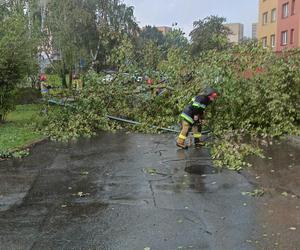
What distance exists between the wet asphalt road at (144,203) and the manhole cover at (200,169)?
0.06ft

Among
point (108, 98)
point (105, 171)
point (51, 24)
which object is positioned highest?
point (51, 24)

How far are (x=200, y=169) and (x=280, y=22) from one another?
45563 mm

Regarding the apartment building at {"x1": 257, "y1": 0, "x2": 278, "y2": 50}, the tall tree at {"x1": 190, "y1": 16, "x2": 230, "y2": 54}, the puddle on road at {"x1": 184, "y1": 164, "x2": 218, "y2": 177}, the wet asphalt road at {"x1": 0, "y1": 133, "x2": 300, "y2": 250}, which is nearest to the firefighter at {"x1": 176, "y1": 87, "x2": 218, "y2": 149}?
the wet asphalt road at {"x1": 0, "y1": 133, "x2": 300, "y2": 250}

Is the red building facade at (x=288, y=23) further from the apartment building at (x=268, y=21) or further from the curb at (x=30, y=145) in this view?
the curb at (x=30, y=145)

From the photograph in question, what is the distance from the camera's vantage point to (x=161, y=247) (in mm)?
4535

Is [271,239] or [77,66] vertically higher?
[77,66]

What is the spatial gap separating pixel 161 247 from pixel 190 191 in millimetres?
2099

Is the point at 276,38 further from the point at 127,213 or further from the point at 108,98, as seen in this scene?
the point at 127,213

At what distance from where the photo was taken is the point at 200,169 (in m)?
7.98

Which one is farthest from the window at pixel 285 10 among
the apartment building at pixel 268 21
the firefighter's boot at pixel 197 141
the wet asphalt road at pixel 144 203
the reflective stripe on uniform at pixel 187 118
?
the wet asphalt road at pixel 144 203

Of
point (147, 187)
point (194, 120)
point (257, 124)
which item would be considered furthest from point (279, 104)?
point (147, 187)

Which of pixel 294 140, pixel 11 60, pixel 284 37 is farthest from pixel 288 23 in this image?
pixel 294 140

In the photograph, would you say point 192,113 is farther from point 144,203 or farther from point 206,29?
point 206,29

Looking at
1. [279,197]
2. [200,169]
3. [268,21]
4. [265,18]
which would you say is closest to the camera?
[279,197]
